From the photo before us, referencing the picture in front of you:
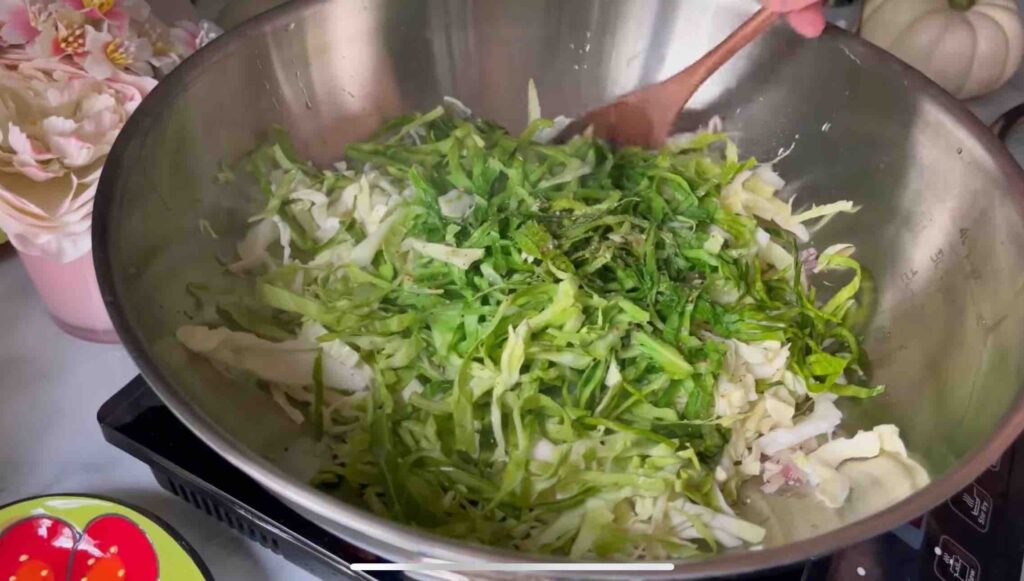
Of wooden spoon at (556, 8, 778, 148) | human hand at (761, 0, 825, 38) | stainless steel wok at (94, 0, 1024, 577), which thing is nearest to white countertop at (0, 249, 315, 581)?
stainless steel wok at (94, 0, 1024, 577)

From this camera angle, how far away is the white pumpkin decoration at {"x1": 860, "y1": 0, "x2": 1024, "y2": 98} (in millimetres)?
1267

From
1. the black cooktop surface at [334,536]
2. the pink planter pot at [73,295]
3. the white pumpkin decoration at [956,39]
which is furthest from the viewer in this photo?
the white pumpkin decoration at [956,39]

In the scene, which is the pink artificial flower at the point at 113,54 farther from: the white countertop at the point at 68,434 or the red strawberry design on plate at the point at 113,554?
the red strawberry design on plate at the point at 113,554

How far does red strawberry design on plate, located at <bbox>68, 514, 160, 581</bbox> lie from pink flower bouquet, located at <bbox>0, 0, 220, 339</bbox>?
25cm

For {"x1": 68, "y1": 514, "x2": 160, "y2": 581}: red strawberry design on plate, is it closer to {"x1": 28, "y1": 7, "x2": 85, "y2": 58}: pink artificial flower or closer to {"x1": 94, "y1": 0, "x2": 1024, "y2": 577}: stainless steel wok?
{"x1": 94, "y1": 0, "x2": 1024, "y2": 577}: stainless steel wok

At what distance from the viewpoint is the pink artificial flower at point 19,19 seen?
834 mm

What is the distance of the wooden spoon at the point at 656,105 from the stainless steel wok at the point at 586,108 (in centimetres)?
4

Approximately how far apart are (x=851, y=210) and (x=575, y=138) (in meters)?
0.33

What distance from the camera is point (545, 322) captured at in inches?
34.4

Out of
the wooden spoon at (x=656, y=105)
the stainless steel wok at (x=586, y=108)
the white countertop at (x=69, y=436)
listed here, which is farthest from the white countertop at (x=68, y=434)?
the wooden spoon at (x=656, y=105)

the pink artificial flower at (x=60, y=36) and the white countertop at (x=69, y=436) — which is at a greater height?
the pink artificial flower at (x=60, y=36)

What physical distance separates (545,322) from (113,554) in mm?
443

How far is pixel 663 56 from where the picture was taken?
106 centimetres

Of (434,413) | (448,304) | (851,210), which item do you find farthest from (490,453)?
(851,210)
